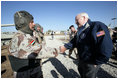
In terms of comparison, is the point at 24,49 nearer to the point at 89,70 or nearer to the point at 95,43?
the point at 95,43

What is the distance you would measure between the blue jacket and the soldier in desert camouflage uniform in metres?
0.89

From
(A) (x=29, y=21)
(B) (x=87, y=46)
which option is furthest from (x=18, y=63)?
(B) (x=87, y=46)

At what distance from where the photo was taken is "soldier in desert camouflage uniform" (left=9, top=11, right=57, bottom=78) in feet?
3.76

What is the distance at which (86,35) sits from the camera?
1.73 meters

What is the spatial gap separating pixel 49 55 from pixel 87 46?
1.01 meters

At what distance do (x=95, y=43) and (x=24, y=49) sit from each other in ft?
4.75

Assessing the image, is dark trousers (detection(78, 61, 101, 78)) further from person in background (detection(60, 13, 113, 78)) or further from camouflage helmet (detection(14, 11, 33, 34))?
camouflage helmet (detection(14, 11, 33, 34))

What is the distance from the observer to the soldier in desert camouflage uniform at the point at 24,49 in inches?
45.1

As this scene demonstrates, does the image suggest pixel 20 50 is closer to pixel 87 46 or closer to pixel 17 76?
pixel 17 76

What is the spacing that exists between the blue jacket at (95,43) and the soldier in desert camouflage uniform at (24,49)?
89 centimetres

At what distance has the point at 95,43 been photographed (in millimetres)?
1595

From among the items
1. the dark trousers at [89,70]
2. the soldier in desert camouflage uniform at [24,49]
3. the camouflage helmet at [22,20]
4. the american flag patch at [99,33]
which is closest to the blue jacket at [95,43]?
the american flag patch at [99,33]

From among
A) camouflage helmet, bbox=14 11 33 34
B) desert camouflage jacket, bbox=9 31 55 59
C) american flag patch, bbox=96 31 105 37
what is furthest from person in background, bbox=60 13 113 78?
camouflage helmet, bbox=14 11 33 34

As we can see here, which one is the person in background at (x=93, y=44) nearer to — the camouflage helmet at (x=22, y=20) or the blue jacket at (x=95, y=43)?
the blue jacket at (x=95, y=43)
